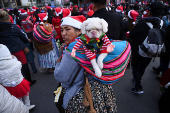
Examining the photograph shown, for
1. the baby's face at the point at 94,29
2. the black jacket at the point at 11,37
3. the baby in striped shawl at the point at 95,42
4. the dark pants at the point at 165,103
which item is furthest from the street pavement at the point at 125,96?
the baby's face at the point at 94,29

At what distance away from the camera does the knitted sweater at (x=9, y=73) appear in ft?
5.75

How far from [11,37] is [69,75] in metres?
2.11

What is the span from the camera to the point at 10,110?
146 cm

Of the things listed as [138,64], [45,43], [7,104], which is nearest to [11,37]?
[45,43]

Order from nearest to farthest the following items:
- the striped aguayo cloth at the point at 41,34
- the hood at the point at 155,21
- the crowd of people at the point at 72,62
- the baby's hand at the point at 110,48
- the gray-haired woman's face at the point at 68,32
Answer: the baby's hand at the point at 110,48 → the crowd of people at the point at 72,62 → the gray-haired woman's face at the point at 68,32 → the hood at the point at 155,21 → the striped aguayo cloth at the point at 41,34

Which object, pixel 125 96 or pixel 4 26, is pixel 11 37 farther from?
pixel 125 96

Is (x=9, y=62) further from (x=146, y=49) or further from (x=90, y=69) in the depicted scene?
(x=146, y=49)

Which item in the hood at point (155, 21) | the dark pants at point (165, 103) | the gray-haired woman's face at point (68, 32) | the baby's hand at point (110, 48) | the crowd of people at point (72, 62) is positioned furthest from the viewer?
the hood at point (155, 21)

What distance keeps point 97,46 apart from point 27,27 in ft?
15.0

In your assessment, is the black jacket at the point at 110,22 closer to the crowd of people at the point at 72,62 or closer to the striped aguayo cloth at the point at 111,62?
the crowd of people at the point at 72,62

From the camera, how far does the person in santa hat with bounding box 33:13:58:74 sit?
10.5 ft

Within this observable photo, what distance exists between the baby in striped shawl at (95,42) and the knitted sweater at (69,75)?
0.10 m

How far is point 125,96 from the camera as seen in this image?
2.78 m

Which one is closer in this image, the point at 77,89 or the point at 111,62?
the point at 111,62
